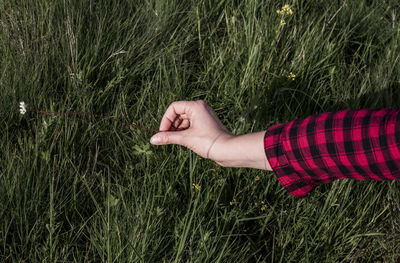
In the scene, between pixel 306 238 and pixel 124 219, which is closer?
pixel 124 219

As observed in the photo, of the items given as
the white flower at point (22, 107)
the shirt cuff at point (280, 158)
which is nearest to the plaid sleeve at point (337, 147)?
the shirt cuff at point (280, 158)

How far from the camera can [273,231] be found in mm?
1892

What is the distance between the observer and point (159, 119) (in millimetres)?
1994

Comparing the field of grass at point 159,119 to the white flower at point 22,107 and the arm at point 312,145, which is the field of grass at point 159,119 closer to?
the white flower at point 22,107

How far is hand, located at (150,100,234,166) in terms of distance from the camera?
1534mm

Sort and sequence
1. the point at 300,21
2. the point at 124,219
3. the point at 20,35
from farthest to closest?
the point at 300,21 → the point at 20,35 → the point at 124,219

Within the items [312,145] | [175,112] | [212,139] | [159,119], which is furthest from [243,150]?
[159,119]

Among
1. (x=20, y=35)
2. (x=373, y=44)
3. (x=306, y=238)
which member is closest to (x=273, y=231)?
(x=306, y=238)

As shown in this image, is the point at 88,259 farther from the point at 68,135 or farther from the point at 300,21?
the point at 300,21

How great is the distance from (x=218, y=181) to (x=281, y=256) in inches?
17.6

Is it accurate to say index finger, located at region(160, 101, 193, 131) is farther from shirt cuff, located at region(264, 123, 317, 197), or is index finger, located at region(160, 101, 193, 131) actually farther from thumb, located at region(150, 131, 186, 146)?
shirt cuff, located at region(264, 123, 317, 197)

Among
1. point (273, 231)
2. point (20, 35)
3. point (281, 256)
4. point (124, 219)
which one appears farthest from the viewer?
point (20, 35)

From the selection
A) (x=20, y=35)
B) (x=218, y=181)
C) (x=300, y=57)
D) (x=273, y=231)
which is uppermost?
(x=20, y=35)

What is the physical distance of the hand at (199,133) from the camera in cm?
153
